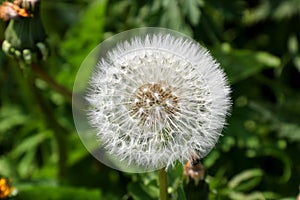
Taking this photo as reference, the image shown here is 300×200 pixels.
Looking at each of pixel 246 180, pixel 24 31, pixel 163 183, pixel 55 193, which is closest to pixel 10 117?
pixel 55 193

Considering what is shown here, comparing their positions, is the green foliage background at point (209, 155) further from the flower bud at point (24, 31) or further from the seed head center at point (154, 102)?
the seed head center at point (154, 102)

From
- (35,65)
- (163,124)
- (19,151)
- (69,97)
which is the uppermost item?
(163,124)

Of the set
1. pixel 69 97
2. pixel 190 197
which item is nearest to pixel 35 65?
pixel 69 97

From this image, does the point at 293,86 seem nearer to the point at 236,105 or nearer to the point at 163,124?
the point at 236,105

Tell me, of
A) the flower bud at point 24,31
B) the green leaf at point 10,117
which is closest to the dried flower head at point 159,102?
the flower bud at point 24,31

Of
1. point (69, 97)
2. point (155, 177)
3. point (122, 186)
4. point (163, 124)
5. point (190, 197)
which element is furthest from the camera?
point (122, 186)

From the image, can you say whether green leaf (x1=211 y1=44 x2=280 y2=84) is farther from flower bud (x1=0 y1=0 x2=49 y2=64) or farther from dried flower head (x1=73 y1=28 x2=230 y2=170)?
dried flower head (x1=73 y1=28 x2=230 y2=170)

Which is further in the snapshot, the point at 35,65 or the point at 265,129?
the point at 265,129
